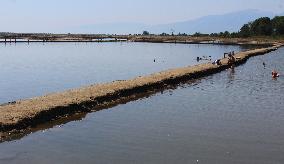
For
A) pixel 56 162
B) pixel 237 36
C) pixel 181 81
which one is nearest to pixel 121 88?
pixel 181 81

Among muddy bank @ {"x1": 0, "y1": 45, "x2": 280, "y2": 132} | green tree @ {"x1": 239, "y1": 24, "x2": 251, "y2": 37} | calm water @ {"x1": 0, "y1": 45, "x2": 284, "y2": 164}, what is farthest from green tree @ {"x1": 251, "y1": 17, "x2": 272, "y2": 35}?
calm water @ {"x1": 0, "y1": 45, "x2": 284, "y2": 164}

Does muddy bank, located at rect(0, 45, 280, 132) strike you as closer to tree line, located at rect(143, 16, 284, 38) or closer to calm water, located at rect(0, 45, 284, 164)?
calm water, located at rect(0, 45, 284, 164)

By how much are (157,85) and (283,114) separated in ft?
38.5

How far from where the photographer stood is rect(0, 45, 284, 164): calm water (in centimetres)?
1598

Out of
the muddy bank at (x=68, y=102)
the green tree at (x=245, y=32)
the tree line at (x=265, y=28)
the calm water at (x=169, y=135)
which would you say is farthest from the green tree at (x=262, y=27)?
the calm water at (x=169, y=135)

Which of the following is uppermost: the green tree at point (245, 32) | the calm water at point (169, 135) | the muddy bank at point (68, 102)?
the green tree at point (245, 32)

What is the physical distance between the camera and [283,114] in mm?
24016

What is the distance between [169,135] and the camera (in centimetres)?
1903

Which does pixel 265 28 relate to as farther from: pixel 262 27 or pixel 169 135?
pixel 169 135

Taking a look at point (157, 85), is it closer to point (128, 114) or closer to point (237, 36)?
point (128, 114)

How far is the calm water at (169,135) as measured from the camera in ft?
52.4

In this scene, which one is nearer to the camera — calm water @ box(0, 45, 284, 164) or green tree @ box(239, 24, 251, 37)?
calm water @ box(0, 45, 284, 164)

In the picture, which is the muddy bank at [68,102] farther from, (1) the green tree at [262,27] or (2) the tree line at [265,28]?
(1) the green tree at [262,27]

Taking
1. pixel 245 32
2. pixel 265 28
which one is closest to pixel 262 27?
pixel 265 28
